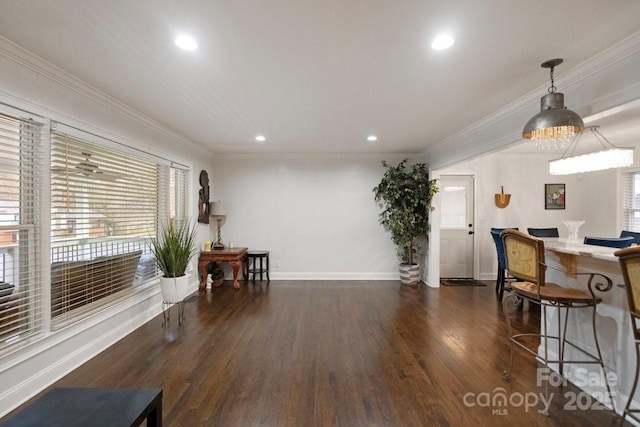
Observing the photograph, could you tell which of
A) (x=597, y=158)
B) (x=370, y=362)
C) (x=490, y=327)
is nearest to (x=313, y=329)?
(x=370, y=362)

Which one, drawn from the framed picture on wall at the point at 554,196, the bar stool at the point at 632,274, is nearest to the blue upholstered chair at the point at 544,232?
the framed picture on wall at the point at 554,196

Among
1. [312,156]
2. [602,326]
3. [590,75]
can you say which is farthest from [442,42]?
[312,156]

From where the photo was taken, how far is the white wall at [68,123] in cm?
195

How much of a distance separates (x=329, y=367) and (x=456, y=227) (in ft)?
13.9

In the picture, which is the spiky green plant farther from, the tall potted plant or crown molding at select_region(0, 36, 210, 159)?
the tall potted plant

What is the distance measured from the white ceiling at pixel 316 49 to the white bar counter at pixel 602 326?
48.9 inches

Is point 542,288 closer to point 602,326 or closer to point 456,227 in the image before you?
point 602,326

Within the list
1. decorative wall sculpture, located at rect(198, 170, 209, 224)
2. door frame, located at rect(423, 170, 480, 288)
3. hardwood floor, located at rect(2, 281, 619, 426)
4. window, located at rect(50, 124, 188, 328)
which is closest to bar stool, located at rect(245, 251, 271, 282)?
decorative wall sculpture, located at rect(198, 170, 209, 224)

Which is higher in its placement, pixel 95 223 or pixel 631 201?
pixel 631 201

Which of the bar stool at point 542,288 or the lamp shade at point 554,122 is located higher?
the lamp shade at point 554,122

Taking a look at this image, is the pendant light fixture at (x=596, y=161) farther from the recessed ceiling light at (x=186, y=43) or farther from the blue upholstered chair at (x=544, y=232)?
the recessed ceiling light at (x=186, y=43)

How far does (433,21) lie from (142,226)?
140 inches

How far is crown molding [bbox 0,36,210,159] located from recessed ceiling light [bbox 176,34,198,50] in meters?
1.09

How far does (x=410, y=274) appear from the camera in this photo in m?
5.10
